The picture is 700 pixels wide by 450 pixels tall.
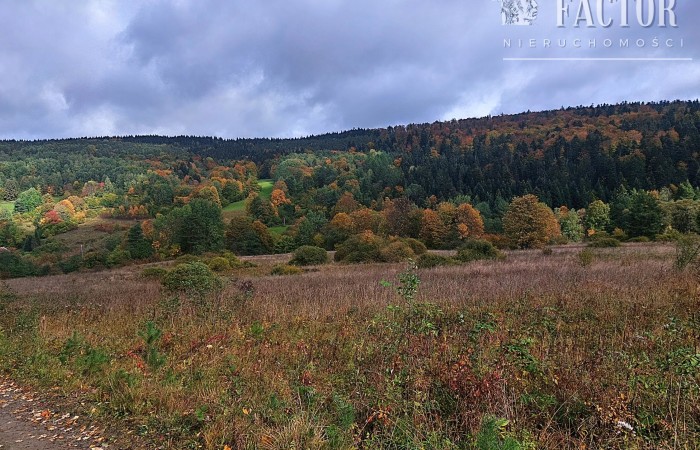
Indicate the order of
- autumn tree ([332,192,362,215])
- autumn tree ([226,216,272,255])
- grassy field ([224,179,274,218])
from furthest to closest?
Result: grassy field ([224,179,274,218]) < autumn tree ([332,192,362,215]) < autumn tree ([226,216,272,255])

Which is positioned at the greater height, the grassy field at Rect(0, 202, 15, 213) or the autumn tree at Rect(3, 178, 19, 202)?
the autumn tree at Rect(3, 178, 19, 202)

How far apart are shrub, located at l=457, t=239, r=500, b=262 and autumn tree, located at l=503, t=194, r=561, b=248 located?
67.3 ft

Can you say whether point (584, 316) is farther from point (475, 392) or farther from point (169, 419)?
point (169, 419)

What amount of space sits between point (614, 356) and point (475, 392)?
2.52m

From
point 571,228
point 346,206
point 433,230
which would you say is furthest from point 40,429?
point 346,206

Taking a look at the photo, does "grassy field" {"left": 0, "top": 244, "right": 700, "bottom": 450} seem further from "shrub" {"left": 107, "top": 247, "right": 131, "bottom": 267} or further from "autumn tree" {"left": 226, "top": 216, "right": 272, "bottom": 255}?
"autumn tree" {"left": 226, "top": 216, "right": 272, "bottom": 255}

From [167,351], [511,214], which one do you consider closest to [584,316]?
[167,351]

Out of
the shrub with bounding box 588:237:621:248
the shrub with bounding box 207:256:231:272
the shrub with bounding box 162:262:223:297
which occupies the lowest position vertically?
the shrub with bounding box 588:237:621:248

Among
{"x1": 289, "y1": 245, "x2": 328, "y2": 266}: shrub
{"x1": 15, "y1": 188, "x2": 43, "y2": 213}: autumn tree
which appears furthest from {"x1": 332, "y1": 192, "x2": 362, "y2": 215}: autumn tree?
{"x1": 15, "y1": 188, "x2": 43, "y2": 213}: autumn tree

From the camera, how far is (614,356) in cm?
546

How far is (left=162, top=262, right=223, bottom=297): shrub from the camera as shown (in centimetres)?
1211

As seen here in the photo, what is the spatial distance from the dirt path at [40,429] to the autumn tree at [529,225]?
4814 cm

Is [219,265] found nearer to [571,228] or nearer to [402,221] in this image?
[402,221]

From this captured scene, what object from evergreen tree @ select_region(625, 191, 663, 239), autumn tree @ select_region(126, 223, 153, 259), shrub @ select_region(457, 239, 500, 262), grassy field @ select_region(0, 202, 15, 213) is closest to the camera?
shrub @ select_region(457, 239, 500, 262)
